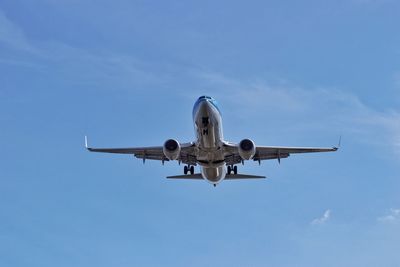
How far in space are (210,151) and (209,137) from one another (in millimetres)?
1957

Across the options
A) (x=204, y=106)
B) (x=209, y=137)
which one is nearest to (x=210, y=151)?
(x=209, y=137)

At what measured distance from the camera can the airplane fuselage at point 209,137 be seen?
4731 centimetres

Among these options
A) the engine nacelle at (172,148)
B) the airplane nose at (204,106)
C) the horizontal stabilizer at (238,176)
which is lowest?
the horizontal stabilizer at (238,176)

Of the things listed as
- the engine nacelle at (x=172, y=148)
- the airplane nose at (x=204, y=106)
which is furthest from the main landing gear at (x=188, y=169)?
the airplane nose at (x=204, y=106)

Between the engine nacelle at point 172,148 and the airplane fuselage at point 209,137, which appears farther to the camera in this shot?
the engine nacelle at point 172,148

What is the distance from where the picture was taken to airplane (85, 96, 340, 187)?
4781 centimetres

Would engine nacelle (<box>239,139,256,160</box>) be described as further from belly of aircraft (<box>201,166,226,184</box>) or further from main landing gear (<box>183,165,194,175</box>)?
main landing gear (<box>183,165,194,175</box>)

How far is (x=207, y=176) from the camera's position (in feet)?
174

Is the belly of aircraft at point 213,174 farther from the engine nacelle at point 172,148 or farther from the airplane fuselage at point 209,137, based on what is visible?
the engine nacelle at point 172,148

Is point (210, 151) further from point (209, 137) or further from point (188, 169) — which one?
point (188, 169)

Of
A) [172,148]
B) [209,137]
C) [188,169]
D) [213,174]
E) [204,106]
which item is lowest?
[213,174]

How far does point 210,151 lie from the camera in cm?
5000

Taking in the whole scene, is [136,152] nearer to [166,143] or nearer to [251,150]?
[166,143]

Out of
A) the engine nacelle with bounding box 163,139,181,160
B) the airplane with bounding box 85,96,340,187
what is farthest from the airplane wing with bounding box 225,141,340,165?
the engine nacelle with bounding box 163,139,181,160
